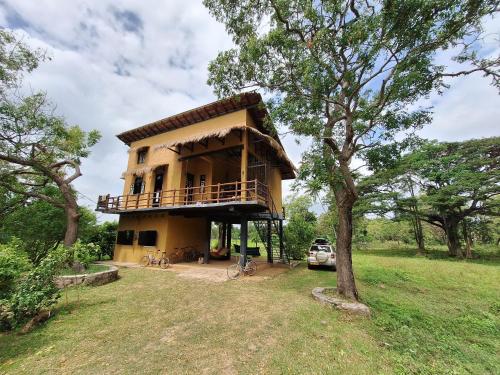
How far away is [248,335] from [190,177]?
11614 millimetres

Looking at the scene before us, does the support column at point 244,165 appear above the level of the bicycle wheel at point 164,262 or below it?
above

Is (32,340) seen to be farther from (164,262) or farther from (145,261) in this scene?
(145,261)

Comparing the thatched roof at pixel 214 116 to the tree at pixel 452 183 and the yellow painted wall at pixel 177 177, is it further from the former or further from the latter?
the tree at pixel 452 183

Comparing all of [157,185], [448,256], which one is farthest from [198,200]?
[448,256]

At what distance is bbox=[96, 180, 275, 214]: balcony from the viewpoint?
34.7 feet

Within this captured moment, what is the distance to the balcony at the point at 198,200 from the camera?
10.6 meters

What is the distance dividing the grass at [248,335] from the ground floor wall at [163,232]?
532 cm

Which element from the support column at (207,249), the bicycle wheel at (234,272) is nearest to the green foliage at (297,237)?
the support column at (207,249)

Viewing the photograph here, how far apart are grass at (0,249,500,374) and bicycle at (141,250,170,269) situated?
4.03 metres

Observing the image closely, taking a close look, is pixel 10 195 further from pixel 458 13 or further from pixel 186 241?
pixel 458 13

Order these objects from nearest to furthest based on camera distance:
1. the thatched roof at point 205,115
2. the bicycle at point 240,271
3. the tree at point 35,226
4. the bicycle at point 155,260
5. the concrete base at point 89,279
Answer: the concrete base at point 89,279, the bicycle at point 240,271, the tree at point 35,226, the thatched roof at point 205,115, the bicycle at point 155,260

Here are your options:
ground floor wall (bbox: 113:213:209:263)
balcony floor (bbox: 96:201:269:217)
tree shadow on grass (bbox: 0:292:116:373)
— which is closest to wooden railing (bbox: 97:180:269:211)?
balcony floor (bbox: 96:201:269:217)

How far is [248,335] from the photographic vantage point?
4504 mm

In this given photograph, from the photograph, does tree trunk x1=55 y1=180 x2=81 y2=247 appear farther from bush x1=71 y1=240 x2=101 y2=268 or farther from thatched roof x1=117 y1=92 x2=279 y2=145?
thatched roof x1=117 y1=92 x2=279 y2=145
